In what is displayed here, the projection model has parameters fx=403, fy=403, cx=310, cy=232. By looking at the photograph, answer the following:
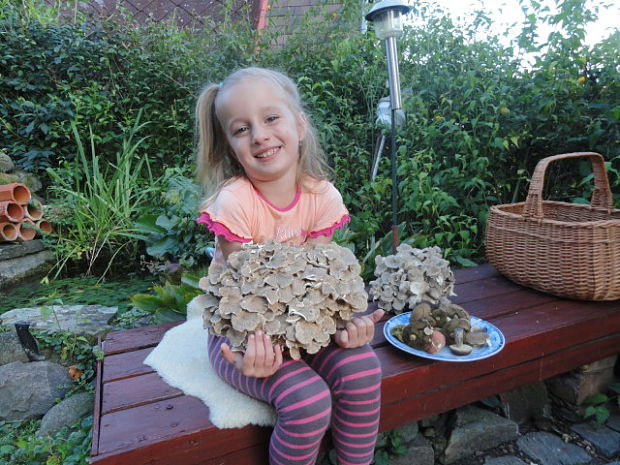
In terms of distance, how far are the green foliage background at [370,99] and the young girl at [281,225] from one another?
1.04 metres

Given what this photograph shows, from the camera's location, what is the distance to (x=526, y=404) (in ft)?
6.07

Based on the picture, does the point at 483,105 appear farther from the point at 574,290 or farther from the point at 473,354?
the point at 473,354

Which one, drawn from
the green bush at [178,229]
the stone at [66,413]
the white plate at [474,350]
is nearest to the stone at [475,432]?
the white plate at [474,350]

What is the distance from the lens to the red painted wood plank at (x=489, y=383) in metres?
1.42

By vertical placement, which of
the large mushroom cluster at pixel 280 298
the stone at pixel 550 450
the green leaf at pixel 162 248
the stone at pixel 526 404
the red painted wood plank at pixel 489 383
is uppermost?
the large mushroom cluster at pixel 280 298

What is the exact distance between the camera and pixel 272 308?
3.59ft

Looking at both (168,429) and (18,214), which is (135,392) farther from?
(18,214)

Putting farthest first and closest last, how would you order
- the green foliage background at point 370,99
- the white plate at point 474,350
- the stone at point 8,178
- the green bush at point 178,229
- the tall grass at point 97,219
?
the stone at point 8,178 < the tall grass at point 97,219 < the green bush at point 178,229 < the green foliage background at point 370,99 < the white plate at point 474,350

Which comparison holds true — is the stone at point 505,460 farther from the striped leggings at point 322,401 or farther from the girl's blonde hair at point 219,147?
the girl's blonde hair at point 219,147

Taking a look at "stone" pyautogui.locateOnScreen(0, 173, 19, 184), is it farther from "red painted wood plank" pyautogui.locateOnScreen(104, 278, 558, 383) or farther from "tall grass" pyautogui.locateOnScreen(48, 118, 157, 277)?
"red painted wood plank" pyautogui.locateOnScreen(104, 278, 558, 383)

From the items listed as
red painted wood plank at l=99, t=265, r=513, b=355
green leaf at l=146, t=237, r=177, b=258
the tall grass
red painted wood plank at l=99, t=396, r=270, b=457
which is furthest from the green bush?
red painted wood plank at l=99, t=396, r=270, b=457

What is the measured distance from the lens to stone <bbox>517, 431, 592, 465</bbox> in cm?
164

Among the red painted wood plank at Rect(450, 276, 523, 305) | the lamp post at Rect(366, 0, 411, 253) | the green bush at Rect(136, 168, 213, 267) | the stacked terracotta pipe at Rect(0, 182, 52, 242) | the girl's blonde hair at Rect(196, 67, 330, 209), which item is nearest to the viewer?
the girl's blonde hair at Rect(196, 67, 330, 209)

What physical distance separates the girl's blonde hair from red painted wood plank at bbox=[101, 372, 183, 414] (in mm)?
653
